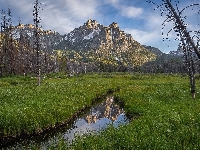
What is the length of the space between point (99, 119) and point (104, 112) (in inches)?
102

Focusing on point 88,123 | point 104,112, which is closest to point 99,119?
point 88,123

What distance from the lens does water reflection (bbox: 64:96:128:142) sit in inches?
645

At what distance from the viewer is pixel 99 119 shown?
1998cm

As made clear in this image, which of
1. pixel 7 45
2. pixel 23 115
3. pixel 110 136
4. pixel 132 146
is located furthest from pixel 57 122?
pixel 7 45

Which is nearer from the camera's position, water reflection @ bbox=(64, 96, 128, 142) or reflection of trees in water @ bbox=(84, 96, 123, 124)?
water reflection @ bbox=(64, 96, 128, 142)

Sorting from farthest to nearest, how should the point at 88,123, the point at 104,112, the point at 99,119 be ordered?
the point at 104,112, the point at 99,119, the point at 88,123

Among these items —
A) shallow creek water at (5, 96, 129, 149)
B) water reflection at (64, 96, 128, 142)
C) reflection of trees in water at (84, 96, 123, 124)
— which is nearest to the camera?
shallow creek water at (5, 96, 129, 149)

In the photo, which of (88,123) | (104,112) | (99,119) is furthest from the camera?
(104,112)

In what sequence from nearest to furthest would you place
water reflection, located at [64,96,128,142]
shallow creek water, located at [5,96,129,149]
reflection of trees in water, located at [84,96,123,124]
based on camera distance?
shallow creek water, located at [5,96,129,149], water reflection, located at [64,96,128,142], reflection of trees in water, located at [84,96,123,124]

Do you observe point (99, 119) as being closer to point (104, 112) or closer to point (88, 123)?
point (88, 123)

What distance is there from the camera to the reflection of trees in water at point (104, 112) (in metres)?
19.9

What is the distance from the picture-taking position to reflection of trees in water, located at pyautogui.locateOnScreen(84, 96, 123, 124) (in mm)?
19906

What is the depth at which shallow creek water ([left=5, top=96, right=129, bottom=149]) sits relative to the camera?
1330 centimetres

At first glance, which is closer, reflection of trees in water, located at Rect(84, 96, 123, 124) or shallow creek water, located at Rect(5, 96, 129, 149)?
shallow creek water, located at Rect(5, 96, 129, 149)
